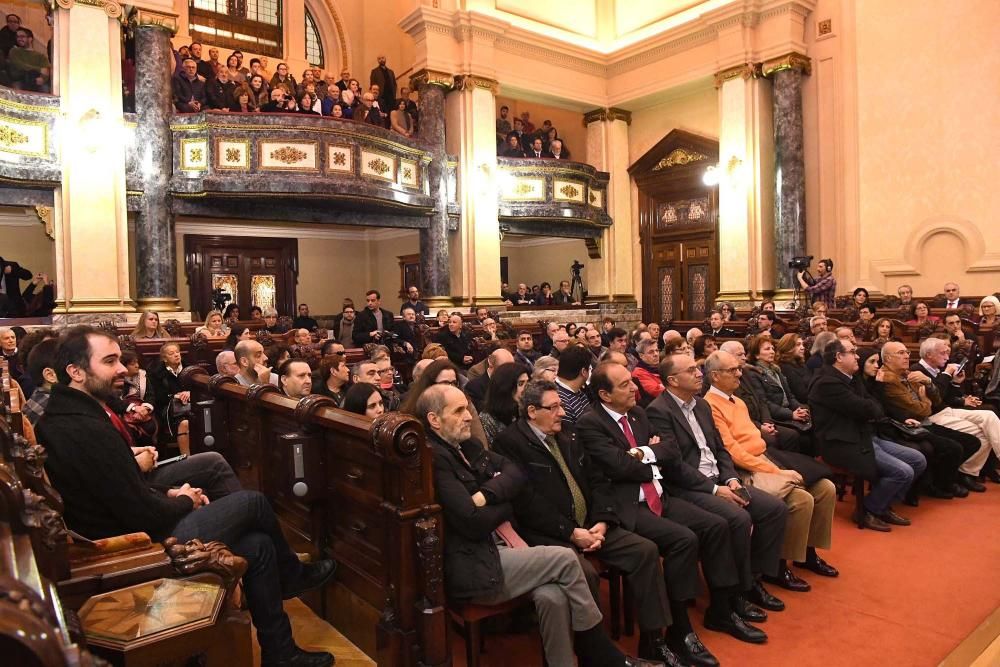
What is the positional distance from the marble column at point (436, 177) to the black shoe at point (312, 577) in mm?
8546

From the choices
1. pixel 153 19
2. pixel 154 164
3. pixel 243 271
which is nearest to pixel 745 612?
pixel 154 164

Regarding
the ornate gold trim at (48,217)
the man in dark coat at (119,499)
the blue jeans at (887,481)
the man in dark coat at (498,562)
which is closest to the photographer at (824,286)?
the blue jeans at (887,481)

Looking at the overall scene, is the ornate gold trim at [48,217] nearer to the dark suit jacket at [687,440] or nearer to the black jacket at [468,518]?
the black jacket at [468,518]

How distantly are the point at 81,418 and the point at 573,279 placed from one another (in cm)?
1315

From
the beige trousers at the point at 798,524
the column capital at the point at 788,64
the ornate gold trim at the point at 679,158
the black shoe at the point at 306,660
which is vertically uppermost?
the column capital at the point at 788,64

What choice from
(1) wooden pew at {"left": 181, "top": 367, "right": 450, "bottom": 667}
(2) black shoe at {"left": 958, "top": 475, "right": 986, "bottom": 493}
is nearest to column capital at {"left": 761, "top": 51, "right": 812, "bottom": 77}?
(2) black shoe at {"left": 958, "top": 475, "right": 986, "bottom": 493}

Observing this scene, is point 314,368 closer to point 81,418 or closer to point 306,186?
point 81,418

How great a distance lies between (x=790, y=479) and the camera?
3668 mm

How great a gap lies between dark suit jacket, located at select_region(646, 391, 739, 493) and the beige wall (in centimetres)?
792

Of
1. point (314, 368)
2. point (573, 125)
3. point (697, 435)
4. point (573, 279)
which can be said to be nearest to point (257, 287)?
point (573, 279)

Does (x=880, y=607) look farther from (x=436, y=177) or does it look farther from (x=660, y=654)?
(x=436, y=177)

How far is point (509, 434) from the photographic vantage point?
3053 mm

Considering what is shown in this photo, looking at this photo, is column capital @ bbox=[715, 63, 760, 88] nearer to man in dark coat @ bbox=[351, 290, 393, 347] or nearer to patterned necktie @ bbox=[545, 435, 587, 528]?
man in dark coat @ bbox=[351, 290, 393, 347]

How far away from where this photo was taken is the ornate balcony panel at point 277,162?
29.7ft
